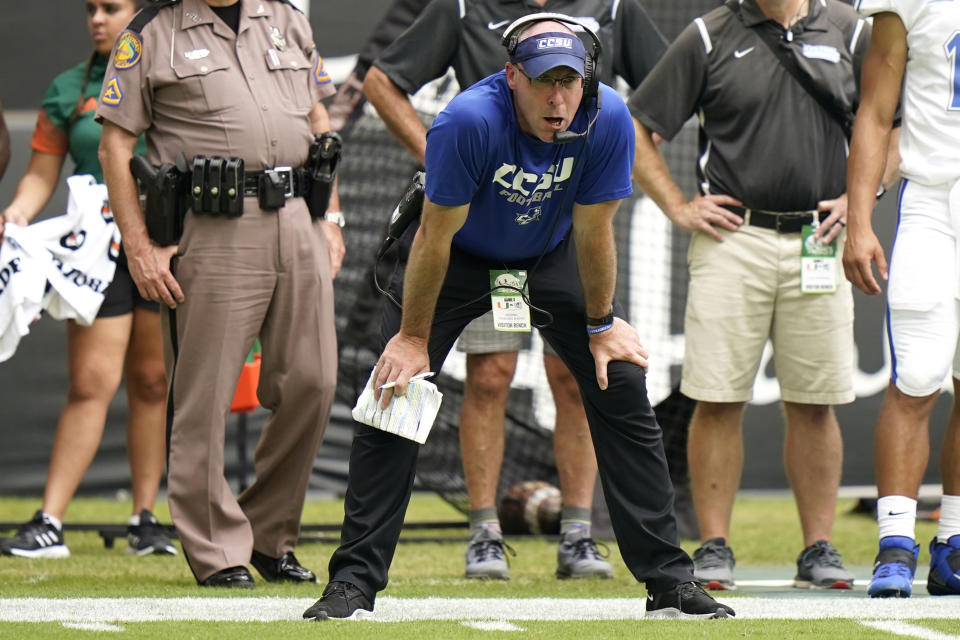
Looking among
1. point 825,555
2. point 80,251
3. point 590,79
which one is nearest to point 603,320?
point 590,79

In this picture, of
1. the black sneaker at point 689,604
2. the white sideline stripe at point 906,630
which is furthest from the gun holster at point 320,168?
the white sideline stripe at point 906,630

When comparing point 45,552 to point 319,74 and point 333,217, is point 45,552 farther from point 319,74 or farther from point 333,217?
point 319,74

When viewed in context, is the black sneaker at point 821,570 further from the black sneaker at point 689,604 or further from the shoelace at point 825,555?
the black sneaker at point 689,604

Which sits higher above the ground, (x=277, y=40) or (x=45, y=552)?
(x=277, y=40)

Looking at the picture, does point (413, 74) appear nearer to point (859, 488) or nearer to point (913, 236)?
point (913, 236)

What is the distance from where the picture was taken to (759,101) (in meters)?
5.13

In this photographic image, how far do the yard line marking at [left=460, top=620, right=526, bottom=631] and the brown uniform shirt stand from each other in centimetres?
181

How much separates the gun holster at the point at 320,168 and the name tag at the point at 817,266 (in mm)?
1680

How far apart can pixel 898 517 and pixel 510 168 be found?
1862 millimetres

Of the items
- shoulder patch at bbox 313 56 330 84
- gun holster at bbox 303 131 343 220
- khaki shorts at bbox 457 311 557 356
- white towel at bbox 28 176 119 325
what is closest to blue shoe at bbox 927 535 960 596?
khaki shorts at bbox 457 311 557 356

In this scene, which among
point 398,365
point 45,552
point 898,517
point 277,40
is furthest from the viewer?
point 45,552

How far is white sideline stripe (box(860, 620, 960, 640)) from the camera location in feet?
11.4

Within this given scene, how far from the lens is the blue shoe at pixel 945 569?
14.8 feet

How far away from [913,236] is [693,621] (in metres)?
1.59
